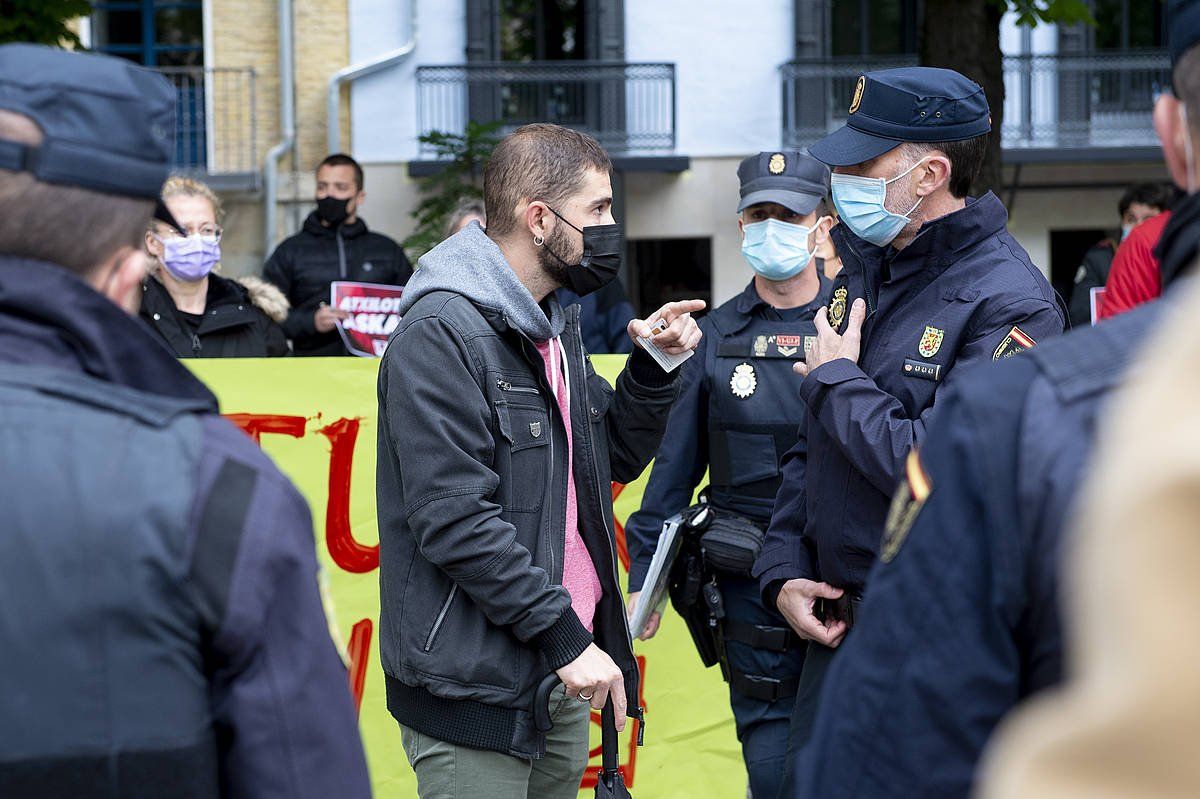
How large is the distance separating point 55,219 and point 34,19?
7.75m

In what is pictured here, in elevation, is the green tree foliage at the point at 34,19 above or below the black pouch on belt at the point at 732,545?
above

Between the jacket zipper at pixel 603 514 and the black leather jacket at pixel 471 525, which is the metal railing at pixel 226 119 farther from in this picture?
the black leather jacket at pixel 471 525

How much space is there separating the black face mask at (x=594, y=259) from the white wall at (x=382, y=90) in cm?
1413

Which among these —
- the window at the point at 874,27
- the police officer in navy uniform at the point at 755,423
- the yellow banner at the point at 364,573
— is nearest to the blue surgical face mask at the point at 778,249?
the police officer in navy uniform at the point at 755,423

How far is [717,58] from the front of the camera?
1775 centimetres

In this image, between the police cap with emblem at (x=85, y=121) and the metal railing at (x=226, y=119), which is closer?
the police cap with emblem at (x=85, y=121)

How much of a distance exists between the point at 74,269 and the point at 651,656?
357 cm

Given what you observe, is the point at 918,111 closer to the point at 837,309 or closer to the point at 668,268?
the point at 837,309

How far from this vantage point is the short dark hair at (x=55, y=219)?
1628mm

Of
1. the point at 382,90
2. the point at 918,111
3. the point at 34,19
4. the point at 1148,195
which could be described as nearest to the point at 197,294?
the point at 918,111

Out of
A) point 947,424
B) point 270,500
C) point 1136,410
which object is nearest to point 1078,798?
point 1136,410

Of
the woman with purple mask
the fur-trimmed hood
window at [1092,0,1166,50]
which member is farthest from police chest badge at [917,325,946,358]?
window at [1092,0,1166,50]

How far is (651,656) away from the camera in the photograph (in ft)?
16.4

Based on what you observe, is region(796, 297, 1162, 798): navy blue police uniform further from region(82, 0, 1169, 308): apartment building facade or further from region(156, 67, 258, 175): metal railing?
region(156, 67, 258, 175): metal railing
